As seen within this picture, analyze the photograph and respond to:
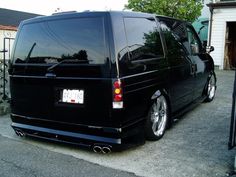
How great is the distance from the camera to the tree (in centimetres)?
1903

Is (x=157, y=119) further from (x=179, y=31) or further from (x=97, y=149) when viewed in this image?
(x=179, y=31)

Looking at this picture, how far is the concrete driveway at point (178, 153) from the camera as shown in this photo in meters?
3.88

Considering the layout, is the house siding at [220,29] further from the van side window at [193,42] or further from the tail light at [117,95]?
the tail light at [117,95]

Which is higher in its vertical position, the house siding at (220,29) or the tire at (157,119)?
the house siding at (220,29)

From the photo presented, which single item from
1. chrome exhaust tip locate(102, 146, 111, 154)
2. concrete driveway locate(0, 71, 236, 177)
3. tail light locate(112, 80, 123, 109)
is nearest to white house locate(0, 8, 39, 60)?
concrete driveway locate(0, 71, 236, 177)

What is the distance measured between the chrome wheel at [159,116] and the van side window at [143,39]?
714 millimetres

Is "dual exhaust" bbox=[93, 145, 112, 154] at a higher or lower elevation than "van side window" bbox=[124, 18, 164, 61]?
lower

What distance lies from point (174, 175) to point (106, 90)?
50.0 inches

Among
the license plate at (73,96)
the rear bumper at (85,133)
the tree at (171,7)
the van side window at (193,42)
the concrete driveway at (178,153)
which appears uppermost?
the tree at (171,7)

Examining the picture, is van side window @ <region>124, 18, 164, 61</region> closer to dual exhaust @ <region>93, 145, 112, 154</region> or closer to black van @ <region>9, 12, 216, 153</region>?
black van @ <region>9, 12, 216, 153</region>

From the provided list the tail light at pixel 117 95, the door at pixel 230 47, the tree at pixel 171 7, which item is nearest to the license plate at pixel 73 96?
the tail light at pixel 117 95

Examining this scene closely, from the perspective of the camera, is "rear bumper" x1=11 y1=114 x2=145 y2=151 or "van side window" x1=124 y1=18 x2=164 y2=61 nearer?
"rear bumper" x1=11 y1=114 x2=145 y2=151

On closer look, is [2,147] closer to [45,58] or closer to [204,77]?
[45,58]

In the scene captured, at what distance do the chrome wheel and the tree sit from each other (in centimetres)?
1474
